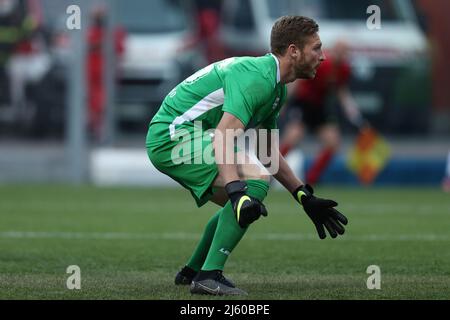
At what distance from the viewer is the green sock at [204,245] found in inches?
288

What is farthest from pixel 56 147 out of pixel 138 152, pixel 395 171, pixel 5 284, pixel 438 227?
pixel 5 284

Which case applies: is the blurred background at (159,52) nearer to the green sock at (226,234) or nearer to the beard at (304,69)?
the beard at (304,69)

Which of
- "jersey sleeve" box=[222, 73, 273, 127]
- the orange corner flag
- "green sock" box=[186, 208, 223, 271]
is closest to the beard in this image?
"jersey sleeve" box=[222, 73, 273, 127]

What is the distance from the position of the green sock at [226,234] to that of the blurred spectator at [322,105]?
8844mm

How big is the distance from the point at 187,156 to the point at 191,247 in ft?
8.18

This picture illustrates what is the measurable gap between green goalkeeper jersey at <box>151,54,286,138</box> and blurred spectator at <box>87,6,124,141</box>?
44.2ft

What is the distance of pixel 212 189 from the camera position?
7004 millimetres

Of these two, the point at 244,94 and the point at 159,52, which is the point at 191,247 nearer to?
the point at 244,94

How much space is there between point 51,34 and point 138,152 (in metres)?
4.30

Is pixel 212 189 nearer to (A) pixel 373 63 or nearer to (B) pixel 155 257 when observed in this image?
(B) pixel 155 257

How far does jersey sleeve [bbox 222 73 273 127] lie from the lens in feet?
21.8

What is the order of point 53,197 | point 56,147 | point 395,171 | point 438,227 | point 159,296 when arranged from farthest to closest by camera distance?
point 56,147, point 395,171, point 53,197, point 438,227, point 159,296

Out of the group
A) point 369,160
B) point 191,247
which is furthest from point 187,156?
point 369,160

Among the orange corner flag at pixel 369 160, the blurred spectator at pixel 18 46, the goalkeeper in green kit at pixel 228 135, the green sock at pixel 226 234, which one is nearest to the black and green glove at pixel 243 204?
the goalkeeper in green kit at pixel 228 135
